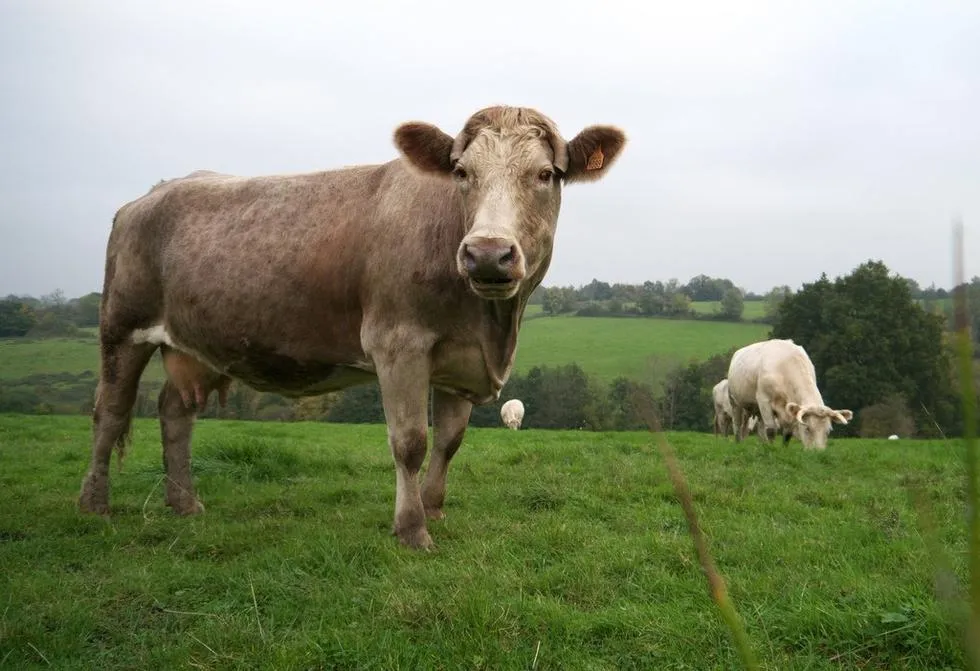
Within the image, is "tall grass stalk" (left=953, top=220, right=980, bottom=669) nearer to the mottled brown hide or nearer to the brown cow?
the brown cow

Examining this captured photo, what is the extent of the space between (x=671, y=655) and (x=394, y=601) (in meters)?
1.31

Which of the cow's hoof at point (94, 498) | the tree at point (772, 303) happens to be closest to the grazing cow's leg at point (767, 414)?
the cow's hoof at point (94, 498)

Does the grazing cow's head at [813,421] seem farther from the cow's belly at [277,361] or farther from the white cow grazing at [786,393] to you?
the cow's belly at [277,361]

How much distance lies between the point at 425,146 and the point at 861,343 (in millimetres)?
23993

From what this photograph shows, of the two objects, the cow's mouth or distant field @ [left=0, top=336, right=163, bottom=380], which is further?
distant field @ [left=0, top=336, right=163, bottom=380]

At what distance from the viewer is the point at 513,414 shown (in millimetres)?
34812

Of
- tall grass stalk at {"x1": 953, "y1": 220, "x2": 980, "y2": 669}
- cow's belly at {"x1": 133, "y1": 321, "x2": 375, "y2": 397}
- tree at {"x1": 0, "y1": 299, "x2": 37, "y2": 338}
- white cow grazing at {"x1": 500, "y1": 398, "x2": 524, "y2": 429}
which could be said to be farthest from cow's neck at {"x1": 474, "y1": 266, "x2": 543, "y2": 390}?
white cow grazing at {"x1": 500, "y1": 398, "x2": 524, "y2": 429}

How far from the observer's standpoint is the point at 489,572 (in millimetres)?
4016

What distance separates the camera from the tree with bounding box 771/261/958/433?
23.1 meters

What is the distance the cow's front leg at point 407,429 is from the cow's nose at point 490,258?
1.19 metres

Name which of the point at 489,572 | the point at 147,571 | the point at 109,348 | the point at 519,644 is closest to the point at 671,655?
the point at 519,644

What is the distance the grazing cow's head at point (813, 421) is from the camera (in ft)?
43.4

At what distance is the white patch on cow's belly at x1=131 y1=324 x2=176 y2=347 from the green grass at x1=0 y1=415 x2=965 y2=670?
1.50 meters

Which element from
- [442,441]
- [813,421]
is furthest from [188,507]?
[813,421]
